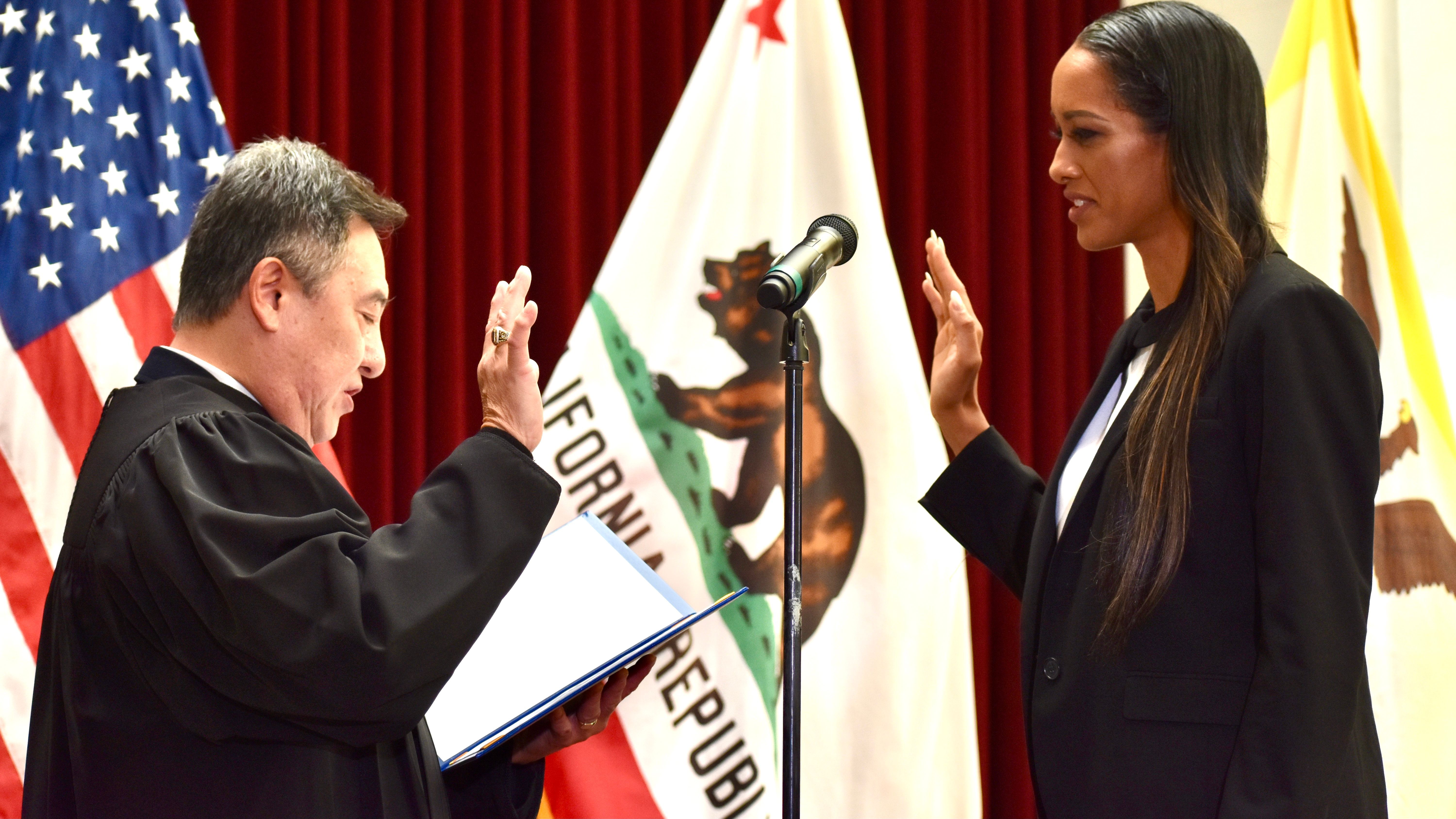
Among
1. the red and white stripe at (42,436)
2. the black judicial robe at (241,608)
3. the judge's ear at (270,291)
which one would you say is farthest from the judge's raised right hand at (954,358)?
the red and white stripe at (42,436)

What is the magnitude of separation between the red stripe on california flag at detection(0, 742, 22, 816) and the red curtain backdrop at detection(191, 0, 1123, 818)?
32.8 inches

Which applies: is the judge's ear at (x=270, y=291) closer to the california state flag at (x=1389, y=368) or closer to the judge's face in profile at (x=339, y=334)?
the judge's face in profile at (x=339, y=334)

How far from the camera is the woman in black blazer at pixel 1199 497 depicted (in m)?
1.35

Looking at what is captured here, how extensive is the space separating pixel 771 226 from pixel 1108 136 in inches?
44.7

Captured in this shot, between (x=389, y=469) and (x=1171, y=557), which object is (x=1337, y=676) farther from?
(x=389, y=469)

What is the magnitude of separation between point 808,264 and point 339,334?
587 mm

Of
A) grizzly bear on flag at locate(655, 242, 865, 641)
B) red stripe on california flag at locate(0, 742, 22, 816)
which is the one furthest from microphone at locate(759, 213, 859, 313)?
red stripe on california flag at locate(0, 742, 22, 816)

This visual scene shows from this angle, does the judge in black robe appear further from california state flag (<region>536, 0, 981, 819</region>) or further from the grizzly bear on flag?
the grizzly bear on flag

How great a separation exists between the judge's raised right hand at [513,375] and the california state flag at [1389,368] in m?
1.89

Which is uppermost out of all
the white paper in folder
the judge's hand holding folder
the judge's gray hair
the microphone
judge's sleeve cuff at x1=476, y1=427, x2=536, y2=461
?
the judge's gray hair

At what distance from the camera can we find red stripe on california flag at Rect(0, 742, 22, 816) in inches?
88.6

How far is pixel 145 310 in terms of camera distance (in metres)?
2.40

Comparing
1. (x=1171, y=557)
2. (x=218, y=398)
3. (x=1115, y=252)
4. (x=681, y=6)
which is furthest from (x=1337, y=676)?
(x=681, y=6)

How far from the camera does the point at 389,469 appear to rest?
276cm
